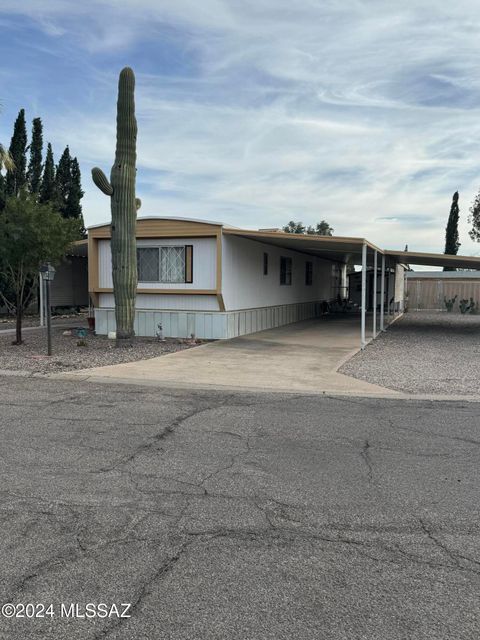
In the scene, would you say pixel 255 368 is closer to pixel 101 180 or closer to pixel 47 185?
pixel 101 180

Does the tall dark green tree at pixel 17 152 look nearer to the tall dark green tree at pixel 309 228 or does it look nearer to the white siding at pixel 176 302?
the white siding at pixel 176 302

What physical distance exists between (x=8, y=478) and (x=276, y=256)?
49.6 ft

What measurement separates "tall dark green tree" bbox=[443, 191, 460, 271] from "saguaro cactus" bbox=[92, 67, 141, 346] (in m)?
38.2

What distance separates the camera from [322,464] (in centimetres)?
490

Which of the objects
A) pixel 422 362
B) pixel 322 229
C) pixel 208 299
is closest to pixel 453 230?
pixel 322 229

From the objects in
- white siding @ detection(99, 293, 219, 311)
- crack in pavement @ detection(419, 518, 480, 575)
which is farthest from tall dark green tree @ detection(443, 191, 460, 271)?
crack in pavement @ detection(419, 518, 480, 575)

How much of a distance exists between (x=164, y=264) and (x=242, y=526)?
12.2 meters

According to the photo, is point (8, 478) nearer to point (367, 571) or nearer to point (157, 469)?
point (157, 469)

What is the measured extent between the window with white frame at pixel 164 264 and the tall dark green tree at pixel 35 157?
12.1 metres

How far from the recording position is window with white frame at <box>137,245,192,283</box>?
48.9 feet

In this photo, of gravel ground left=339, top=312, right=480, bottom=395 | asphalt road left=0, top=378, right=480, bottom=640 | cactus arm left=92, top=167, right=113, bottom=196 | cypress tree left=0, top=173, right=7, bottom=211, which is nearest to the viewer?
asphalt road left=0, top=378, right=480, bottom=640

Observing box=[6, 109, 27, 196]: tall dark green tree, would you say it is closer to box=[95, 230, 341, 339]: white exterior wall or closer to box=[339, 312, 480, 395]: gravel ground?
box=[95, 230, 341, 339]: white exterior wall

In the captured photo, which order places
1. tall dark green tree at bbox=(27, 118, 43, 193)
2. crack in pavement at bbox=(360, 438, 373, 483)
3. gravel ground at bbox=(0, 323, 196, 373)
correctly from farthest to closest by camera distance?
tall dark green tree at bbox=(27, 118, 43, 193)
gravel ground at bbox=(0, 323, 196, 373)
crack in pavement at bbox=(360, 438, 373, 483)

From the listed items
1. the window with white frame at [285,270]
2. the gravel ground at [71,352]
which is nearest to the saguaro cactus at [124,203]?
the gravel ground at [71,352]
